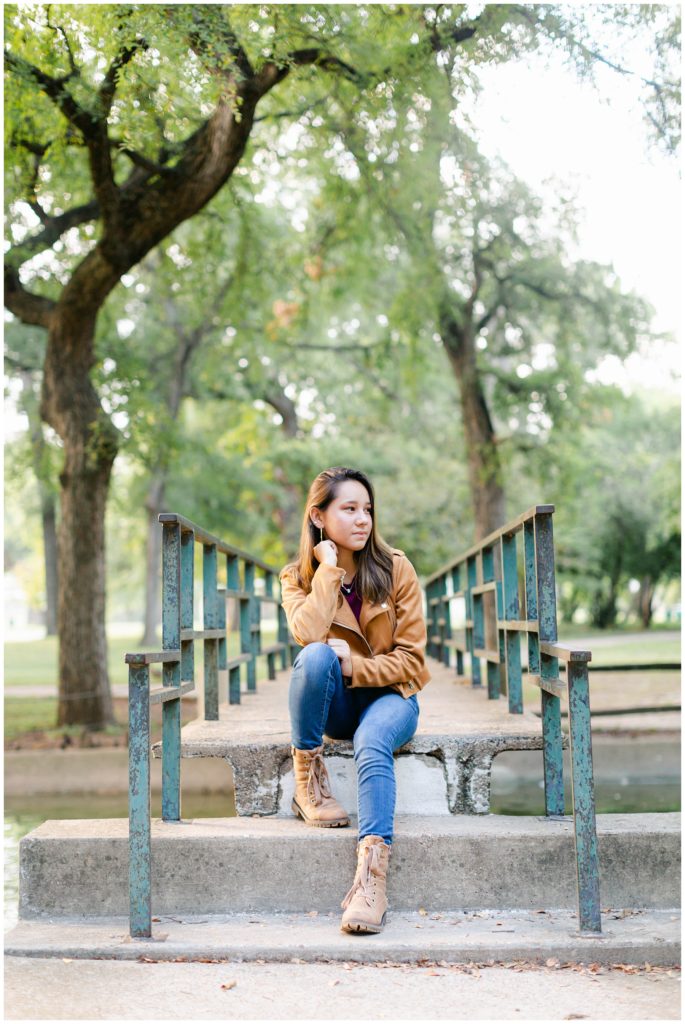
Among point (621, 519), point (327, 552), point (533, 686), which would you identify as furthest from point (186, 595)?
point (621, 519)

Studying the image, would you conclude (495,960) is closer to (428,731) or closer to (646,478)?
(428,731)

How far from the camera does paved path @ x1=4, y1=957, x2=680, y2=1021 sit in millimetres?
3107

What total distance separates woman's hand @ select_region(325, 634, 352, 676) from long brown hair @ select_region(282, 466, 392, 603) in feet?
0.85

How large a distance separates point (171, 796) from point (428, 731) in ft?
3.85

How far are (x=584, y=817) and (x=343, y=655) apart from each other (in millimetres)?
1112

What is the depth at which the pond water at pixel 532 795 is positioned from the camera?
7.78 m

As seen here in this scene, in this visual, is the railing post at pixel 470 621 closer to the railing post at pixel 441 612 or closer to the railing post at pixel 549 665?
the railing post at pixel 441 612

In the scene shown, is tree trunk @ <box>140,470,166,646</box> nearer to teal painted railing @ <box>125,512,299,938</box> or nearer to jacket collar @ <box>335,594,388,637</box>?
teal painted railing @ <box>125,512,299,938</box>

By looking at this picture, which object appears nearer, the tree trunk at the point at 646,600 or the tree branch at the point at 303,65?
the tree branch at the point at 303,65

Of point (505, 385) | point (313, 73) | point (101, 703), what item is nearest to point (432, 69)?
point (313, 73)

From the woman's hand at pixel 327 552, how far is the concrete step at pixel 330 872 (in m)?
1.09

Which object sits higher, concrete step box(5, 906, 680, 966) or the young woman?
the young woman

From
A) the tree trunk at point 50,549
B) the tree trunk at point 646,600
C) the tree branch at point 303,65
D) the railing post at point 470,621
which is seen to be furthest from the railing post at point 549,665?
the tree trunk at point 646,600

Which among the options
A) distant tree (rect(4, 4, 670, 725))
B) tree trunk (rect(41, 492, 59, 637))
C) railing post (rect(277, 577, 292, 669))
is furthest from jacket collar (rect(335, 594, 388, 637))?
tree trunk (rect(41, 492, 59, 637))
